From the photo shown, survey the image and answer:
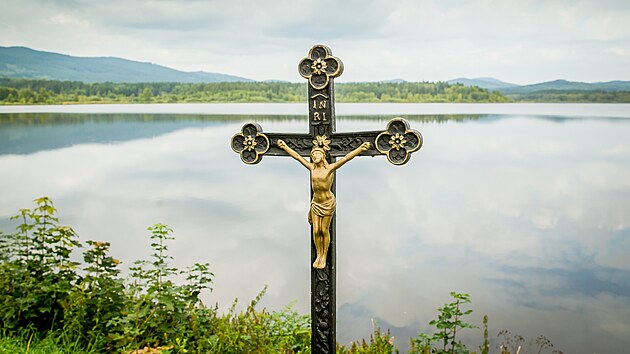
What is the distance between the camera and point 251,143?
3.59 metres

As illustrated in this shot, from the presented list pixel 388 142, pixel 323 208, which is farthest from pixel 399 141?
pixel 323 208

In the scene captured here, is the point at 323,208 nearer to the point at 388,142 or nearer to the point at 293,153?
the point at 293,153

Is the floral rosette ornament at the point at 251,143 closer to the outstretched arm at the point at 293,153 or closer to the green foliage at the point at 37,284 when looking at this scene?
the outstretched arm at the point at 293,153

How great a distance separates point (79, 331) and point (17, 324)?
0.46 meters

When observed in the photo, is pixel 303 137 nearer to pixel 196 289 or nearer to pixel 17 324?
pixel 196 289

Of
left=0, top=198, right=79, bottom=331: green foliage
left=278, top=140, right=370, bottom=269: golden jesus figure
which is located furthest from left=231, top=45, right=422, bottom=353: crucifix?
left=0, top=198, right=79, bottom=331: green foliage

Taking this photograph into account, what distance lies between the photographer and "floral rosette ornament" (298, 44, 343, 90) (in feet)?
10.9

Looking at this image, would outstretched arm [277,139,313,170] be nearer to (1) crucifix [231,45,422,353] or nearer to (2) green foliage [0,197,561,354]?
(1) crucifix [231,45,422,353]

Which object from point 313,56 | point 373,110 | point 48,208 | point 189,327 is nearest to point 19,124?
point 373,110

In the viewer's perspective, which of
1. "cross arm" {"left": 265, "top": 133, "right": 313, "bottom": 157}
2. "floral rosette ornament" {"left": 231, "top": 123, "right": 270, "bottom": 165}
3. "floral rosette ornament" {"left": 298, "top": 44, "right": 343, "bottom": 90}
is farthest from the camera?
"floral rosette ornament" {"left": 231, "top": 123, "right": 270, "bottom": 165}

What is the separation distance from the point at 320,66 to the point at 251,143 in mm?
654

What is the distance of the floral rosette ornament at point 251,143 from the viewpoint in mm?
3564

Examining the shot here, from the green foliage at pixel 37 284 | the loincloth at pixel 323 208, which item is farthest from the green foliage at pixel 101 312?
the loincloth at pixel 323 208

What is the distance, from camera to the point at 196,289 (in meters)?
4.00
